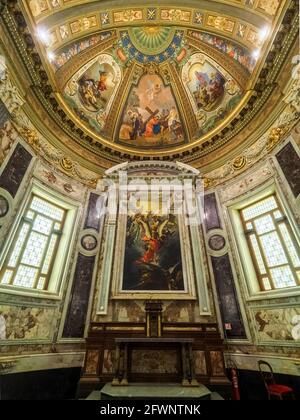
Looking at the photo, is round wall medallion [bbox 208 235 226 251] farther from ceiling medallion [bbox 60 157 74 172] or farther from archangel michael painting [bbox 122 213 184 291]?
ceiling medallion [bbox 60 157 74 172]

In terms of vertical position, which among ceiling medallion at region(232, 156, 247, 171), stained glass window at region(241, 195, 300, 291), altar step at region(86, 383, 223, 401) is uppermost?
ceiling medallion at region(232, 156, 247, 171)

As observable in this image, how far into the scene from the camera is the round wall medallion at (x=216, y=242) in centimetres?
890

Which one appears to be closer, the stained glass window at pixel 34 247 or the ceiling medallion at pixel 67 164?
the stained glass window at pixel 34 247

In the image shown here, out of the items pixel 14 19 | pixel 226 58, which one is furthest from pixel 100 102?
pixel 226 58

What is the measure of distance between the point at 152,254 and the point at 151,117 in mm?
8795

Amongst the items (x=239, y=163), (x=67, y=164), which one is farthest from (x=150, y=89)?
(x=239, y=163)

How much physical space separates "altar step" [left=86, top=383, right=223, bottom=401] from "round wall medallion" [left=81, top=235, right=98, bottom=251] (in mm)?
4822

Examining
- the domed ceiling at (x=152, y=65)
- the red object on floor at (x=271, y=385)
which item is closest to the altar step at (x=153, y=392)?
the red object on floor at (x=271, y=385)

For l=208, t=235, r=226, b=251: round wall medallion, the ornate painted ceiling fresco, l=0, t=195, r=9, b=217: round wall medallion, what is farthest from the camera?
the ornate painted ceiling fresco

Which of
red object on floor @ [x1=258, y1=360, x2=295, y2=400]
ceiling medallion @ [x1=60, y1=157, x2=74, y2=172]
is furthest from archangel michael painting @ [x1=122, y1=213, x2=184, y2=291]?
ceiling medallion @ [x1=60, y1=157, x2=74, y2=172]

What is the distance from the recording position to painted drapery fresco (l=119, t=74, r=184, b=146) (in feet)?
41.7

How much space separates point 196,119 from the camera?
12.4m

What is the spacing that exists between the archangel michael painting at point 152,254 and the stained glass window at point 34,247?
310cm

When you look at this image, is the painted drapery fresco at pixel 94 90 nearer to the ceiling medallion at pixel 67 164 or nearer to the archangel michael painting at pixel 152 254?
the ceiling medallion at pixel 67 164
